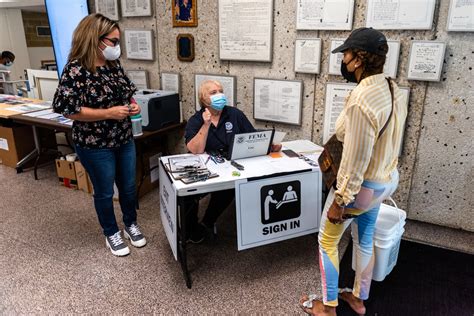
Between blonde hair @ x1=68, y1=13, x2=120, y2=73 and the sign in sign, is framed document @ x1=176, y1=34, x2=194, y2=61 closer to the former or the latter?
blonde hair @ x1=68, y1=13, x2=120, y2=73

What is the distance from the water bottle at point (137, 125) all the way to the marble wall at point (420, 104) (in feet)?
2.47

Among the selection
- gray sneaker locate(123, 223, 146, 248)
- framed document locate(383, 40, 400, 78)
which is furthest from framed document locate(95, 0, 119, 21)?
framed document locate(383, 40, 400, 78)

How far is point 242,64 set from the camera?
298cm

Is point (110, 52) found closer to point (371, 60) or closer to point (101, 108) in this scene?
point (101, 108)

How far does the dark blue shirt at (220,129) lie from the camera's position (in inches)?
94.3

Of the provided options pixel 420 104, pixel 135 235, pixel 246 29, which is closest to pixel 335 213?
pixel 420 104

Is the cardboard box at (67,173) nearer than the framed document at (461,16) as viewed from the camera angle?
No

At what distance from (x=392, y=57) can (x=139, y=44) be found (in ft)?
7.33

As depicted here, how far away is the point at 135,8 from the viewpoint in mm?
3289

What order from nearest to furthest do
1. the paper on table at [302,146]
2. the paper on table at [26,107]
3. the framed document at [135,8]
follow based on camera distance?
the paper on table at [302,146] → the framed document at [135,8] → the paper on table at [26,107]

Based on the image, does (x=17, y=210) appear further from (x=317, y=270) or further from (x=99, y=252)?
(x=317, y=270)

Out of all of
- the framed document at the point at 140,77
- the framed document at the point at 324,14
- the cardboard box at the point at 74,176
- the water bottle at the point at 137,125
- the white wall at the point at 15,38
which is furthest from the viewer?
the white wall at the point at 15,38

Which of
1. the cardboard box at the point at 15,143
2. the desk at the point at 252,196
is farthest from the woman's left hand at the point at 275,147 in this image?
the cardboard box at the point at 15,143

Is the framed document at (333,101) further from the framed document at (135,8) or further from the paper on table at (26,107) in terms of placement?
the paper on table at (26,107)
